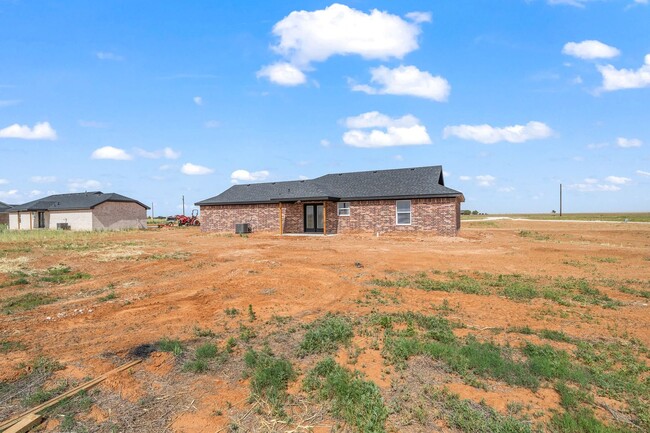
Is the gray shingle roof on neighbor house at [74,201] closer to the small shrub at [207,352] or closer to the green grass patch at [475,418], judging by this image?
the small shrub at [207,352]

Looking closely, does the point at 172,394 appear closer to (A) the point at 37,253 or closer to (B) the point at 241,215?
(A) the point at 37,253

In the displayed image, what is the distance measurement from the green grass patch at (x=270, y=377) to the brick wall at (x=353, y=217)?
65.3 feet

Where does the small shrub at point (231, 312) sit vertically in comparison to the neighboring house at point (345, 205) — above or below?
below

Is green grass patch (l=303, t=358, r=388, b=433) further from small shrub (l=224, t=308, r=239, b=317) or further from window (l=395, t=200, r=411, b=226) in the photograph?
window (l=395, t=200, r=411, b=226)

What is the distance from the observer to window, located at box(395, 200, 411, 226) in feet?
81.3

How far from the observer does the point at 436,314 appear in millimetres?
7727

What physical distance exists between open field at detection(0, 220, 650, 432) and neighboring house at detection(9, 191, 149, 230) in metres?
30.1

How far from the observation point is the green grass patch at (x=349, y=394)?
4.21m

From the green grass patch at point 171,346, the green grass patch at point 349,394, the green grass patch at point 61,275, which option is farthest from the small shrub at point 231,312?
the green grass patch at point 61,275

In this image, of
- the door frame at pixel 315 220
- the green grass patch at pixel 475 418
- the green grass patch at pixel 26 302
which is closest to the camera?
the green grass patch at pixel 475 418

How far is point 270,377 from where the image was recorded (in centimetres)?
502

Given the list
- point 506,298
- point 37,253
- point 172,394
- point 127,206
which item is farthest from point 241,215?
point 172,394

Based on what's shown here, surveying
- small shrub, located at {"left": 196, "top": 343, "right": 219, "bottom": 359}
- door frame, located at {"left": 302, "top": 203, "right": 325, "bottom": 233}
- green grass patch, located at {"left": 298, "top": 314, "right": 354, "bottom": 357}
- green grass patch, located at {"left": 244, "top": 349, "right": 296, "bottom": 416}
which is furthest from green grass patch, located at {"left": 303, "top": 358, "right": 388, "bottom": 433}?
door frame, located at {"left": 302, "top": 203, "right": 325, "bottom": 233}

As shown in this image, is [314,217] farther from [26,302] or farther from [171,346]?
[171,346]
